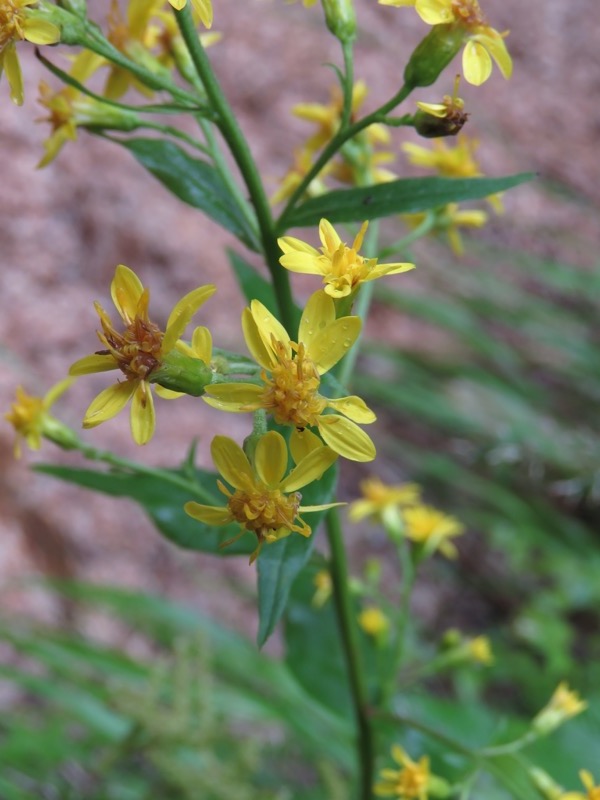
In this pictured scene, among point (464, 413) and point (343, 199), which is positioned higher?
point (343, 199)

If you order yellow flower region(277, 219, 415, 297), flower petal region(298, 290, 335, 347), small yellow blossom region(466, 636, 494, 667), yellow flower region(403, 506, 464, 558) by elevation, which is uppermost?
yellow flower region(277, 219, 415, 297)

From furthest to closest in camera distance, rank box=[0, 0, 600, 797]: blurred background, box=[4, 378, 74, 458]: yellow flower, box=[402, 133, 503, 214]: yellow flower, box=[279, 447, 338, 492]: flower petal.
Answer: box=[0, 0, 600, 797]: blurred background → box=[402, 133, 503, 214]: yellow flower → box=[4, 378, 74, 458]: yellow flower → box=[279, 447, 338, 492]: flower petal

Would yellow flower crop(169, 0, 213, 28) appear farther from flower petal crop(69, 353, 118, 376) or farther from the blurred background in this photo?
the blurred background

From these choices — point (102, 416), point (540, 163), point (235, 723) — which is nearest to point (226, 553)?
point (102, 416)

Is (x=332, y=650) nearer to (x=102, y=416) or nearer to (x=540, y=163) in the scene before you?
(x=102, y=416)

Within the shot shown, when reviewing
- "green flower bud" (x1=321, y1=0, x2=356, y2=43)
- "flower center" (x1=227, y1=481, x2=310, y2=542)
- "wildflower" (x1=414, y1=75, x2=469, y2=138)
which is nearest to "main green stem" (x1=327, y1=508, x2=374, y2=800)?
"flower center" (x1=227, y1=481, x2=310, y2=542)

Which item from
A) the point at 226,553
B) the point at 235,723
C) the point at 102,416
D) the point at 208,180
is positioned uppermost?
the point at 208,180

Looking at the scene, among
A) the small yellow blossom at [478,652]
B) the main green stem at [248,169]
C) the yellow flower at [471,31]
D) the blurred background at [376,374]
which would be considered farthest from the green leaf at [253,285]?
the blurred background at [376,374]
